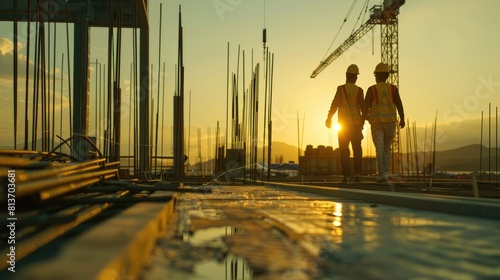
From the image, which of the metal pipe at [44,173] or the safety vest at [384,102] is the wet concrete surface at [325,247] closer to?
the metal pipe at [44,173]

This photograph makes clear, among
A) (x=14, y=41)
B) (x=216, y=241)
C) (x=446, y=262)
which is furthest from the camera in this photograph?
(x=14, y=41)

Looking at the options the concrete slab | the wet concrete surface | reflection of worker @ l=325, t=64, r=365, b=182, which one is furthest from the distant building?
the concrete slab

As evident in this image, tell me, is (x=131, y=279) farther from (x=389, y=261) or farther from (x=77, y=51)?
(x=77, y=51)

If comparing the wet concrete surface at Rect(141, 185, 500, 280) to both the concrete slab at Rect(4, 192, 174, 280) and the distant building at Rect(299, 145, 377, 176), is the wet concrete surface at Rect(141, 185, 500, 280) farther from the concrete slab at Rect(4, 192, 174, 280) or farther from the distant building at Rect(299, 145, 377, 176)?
the distant building at Rect(299, 145, 377, 176)

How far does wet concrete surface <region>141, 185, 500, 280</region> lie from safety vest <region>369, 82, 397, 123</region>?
3949 millimetres

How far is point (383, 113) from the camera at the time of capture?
673cm

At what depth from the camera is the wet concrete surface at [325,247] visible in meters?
1.40

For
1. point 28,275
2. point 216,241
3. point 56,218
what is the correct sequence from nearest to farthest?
point 28,275 < point 56,218 < point 216,241

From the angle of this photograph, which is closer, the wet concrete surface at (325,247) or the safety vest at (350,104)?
the wet concrete surface at (325,247)

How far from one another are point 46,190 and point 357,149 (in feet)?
18.5

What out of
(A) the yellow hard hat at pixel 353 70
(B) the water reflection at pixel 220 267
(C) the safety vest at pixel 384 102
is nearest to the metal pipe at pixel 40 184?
(B) the water reflection at pixel 220 267

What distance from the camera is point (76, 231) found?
1880 mm

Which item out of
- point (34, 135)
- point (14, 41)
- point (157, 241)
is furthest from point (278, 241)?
point (34, 135)

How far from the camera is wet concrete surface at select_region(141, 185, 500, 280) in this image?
1396 millimetres
